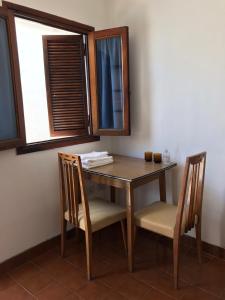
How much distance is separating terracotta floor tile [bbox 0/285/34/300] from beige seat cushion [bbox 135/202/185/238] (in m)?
0.94

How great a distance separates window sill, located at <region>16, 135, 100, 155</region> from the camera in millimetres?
2175

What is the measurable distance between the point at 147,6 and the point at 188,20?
1.44 ft

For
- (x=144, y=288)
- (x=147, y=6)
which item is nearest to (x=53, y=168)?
(x=144, y=288)

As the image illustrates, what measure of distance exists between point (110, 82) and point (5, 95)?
3.31ft

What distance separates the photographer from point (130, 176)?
6.66 ft

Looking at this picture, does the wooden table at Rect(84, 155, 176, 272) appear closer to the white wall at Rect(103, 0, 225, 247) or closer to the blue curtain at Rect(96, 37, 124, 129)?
the white wall at Rect(103, 0, 225, 247)

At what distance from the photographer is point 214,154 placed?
214 cm

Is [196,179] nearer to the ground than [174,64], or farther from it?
nearer to the ground

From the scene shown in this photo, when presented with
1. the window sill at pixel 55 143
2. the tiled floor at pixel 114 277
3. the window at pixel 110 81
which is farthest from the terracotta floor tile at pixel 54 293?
the window at pixel 110 81

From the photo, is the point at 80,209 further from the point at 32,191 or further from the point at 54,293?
the point at 54,293

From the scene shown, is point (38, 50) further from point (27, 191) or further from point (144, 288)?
point (144, 288)

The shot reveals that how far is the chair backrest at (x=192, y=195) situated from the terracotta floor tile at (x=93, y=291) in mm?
676

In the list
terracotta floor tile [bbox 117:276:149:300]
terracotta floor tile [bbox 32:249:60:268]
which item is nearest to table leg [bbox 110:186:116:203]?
terracotta floor tile [bbox 32:249:60:268]

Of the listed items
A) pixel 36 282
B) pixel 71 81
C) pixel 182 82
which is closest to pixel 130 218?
pixel 36 282
